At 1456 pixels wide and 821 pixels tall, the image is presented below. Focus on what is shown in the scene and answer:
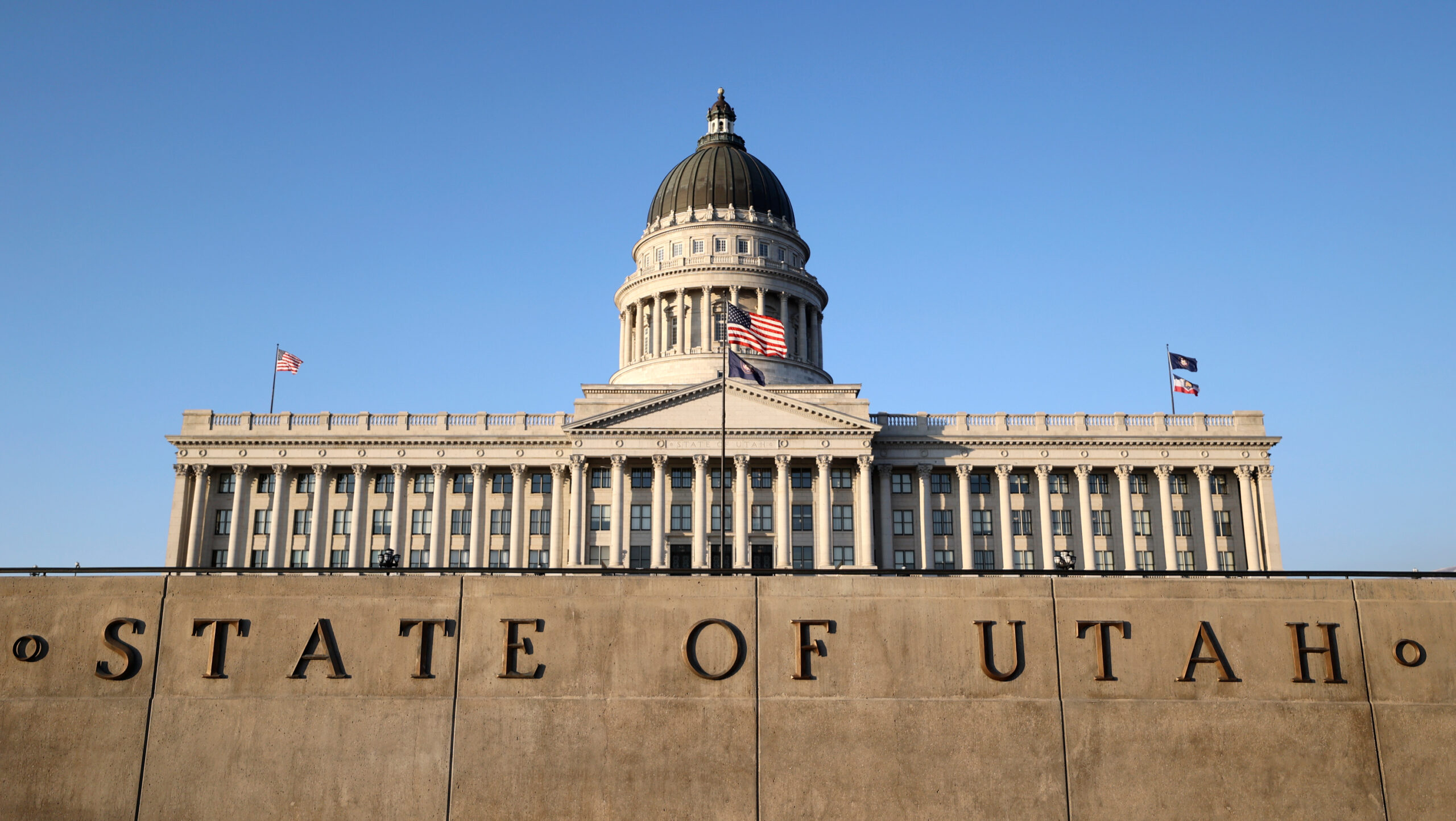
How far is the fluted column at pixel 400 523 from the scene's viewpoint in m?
66.8

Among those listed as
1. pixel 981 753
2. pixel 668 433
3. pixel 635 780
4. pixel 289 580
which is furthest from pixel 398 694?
pixel 668 433

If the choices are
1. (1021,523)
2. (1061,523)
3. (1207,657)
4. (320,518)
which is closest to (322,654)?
(1207,657)

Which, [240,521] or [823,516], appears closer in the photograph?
[823,516]

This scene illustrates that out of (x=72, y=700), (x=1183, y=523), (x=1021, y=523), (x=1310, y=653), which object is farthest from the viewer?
(x=1183, y=523)

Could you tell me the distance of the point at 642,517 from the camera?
6569 centimetres

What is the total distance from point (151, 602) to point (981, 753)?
40.6 feet

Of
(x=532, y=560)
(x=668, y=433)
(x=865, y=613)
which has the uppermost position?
(x=668, y=433)

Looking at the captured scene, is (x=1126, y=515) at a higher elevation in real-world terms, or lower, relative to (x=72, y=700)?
higher

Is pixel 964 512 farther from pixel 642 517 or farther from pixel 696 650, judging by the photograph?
pixel 696 650

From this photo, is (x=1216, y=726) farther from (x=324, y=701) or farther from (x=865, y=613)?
(x=324, y=701)

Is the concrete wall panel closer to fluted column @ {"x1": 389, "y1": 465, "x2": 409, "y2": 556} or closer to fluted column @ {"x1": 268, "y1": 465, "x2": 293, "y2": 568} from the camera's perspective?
fluted column @ {"x1": 389, "y1": 465, "x2": 409, "y2": 556}

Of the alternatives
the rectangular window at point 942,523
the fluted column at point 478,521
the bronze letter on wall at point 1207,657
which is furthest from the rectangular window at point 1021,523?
the bronze letter on wall at point 1207,657

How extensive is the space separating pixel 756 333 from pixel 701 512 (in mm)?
12153

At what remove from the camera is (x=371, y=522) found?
6794 cm
